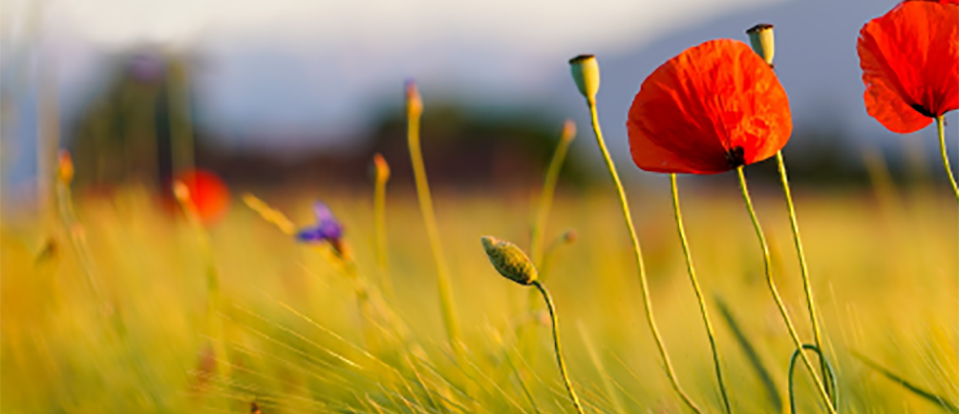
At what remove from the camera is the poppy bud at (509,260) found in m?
0.35

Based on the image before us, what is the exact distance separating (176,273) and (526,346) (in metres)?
0.70

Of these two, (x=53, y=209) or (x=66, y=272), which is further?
(x=66, y=272)

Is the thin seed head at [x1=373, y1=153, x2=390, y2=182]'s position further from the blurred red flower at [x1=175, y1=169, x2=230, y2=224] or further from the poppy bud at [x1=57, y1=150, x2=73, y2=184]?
the blurred red flower at [x1=175, y1=169, x2=230, y2=224]

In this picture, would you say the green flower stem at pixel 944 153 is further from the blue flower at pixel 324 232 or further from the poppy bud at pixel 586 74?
the blue flower at pixel 324 232

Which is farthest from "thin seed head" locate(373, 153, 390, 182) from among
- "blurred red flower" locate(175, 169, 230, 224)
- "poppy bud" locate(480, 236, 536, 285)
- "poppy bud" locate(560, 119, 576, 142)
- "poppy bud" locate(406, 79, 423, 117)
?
"blurred red flower" locate(175, 169, 230, 224)

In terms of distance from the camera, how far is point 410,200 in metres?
4.24

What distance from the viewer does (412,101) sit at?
0.65 m

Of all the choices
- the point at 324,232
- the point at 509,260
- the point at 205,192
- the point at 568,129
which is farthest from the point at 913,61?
the point at 205,192

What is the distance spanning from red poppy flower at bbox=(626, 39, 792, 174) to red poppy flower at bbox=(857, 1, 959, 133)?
0.19ft

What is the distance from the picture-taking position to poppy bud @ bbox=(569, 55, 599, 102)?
35cm

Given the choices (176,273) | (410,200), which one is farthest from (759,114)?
(410,200)

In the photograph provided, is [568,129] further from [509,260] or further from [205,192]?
[205,192]

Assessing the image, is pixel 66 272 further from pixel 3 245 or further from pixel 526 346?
pixel 526 346

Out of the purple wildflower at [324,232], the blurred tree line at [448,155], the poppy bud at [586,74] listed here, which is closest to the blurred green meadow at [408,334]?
the purple wildflower at [324,232]
